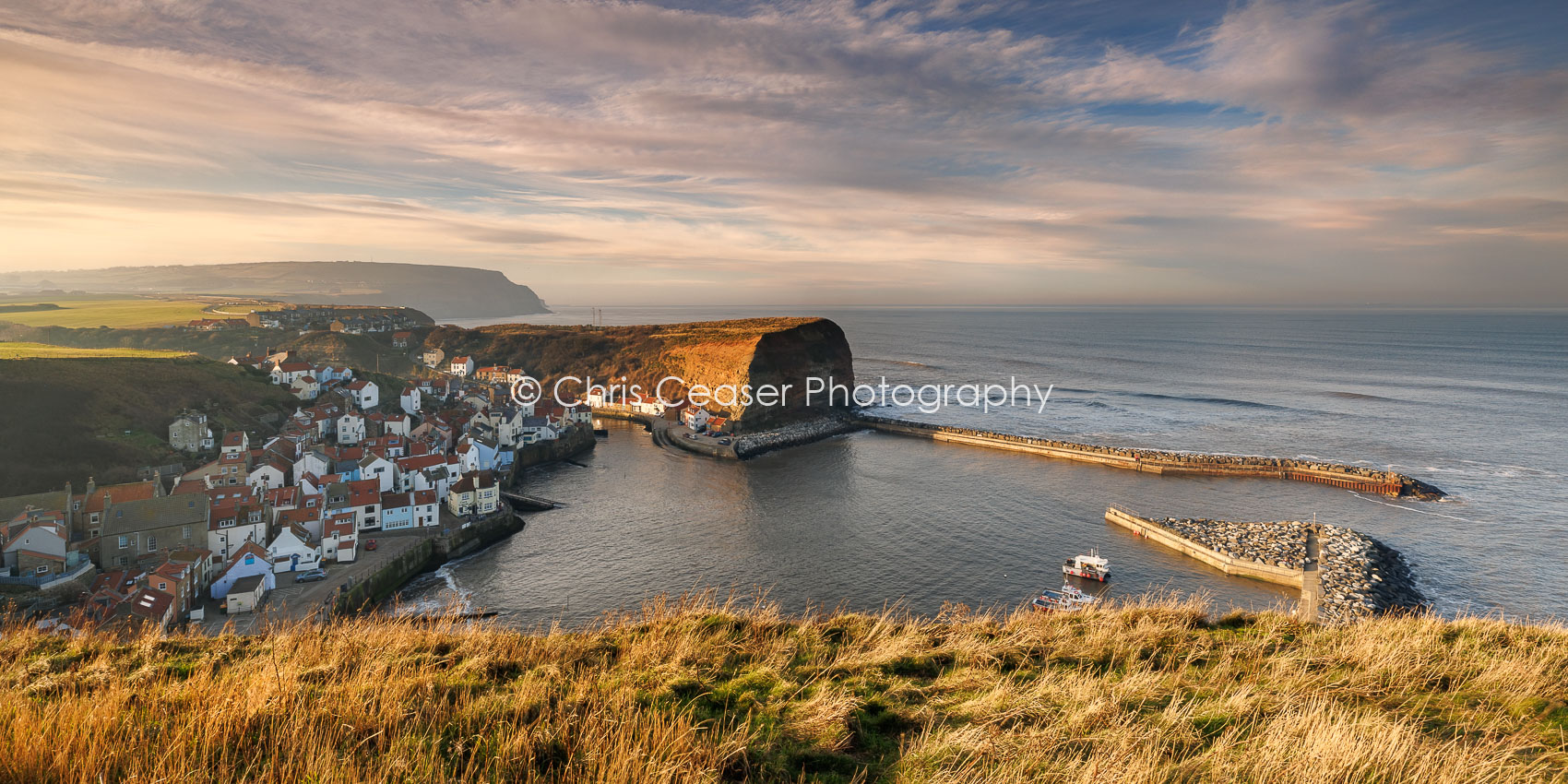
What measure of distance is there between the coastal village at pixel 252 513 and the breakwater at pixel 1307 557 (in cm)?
3845

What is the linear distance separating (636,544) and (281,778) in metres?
32.6

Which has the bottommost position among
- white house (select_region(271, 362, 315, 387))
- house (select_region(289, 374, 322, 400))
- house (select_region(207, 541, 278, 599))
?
house (select_region(207, 541, 278, 599))

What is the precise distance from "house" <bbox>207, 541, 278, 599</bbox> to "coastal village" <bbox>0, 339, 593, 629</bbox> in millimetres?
53

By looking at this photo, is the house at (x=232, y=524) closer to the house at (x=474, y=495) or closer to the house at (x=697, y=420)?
the house at (x=474, y=495)

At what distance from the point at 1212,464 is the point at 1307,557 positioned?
19.4 meters

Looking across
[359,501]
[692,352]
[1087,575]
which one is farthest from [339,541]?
[692,352]

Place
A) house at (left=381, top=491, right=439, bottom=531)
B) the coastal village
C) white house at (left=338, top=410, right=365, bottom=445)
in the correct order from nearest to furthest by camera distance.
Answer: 1. the coastal village
2. house at (left=381, top=491, right=439, bottom=531)
3. white house at (left=338, top=410, right=365, bottom=445)

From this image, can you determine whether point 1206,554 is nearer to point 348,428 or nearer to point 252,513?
point 252,513

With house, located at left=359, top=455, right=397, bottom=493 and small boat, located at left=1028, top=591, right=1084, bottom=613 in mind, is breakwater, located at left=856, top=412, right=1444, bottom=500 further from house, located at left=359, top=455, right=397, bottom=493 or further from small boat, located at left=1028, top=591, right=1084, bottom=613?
house, located at left=359, top=455, right=397, bottom=493

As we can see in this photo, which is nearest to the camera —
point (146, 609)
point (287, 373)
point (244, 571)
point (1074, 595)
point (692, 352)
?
point (146, 609)

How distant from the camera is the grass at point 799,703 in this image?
376 centimetres

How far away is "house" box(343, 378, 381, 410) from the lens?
191 feet

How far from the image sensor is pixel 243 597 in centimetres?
2519

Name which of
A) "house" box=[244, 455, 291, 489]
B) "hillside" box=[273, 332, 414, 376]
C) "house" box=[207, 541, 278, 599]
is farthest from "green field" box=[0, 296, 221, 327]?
"house" box=[207, 541, 278, 599]
